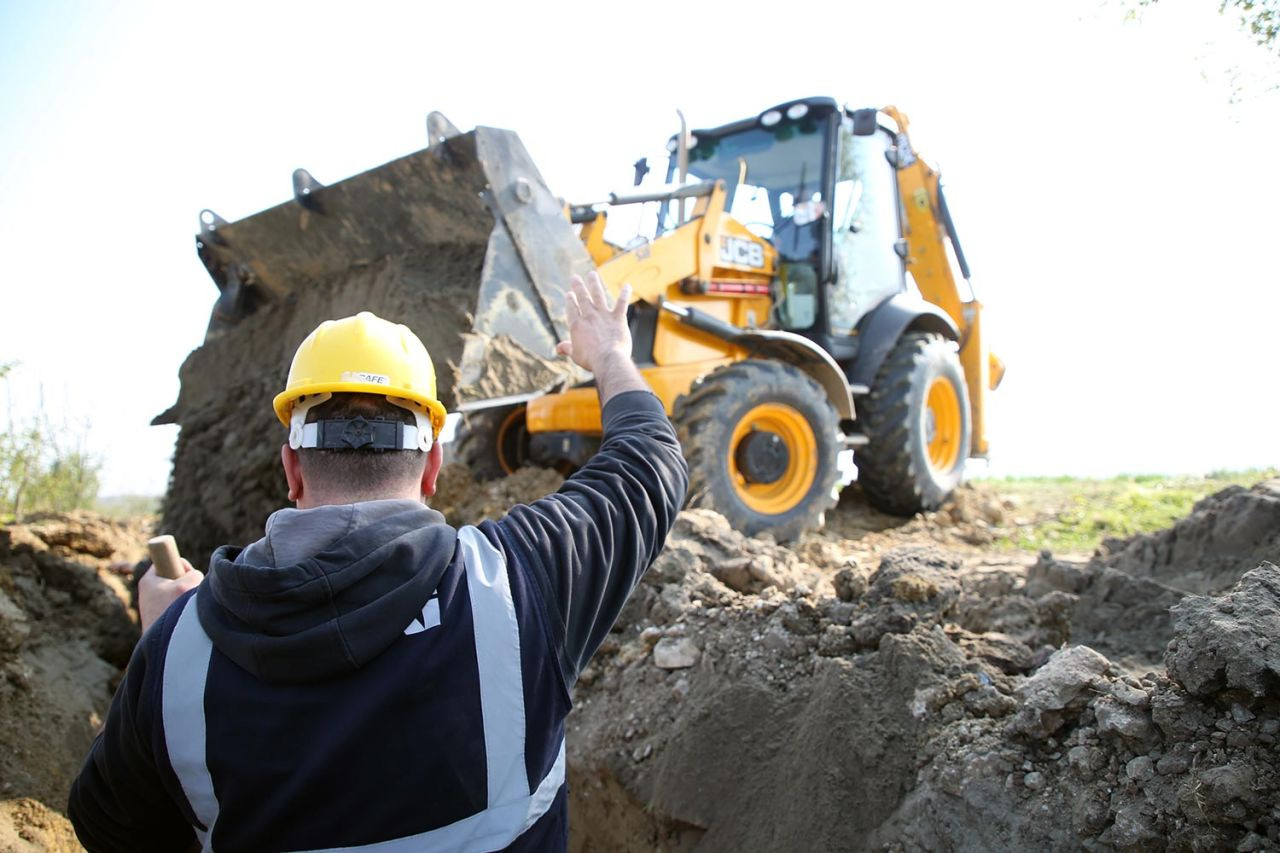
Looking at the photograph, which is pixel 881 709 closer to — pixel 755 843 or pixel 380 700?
pixel 755 843

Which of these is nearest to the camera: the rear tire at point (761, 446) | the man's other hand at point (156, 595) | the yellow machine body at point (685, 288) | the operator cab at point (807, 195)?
the man's other hand at point (156, 595)

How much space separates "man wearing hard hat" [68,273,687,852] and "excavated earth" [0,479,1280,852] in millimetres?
1167

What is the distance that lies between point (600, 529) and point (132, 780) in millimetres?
889

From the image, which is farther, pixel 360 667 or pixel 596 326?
pixel 596 326

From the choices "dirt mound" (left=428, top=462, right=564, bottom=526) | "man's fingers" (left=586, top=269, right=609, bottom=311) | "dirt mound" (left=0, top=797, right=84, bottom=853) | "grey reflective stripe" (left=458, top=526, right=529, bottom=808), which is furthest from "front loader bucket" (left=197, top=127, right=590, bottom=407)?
"grey reflective stripe" (left=458, top=526, right=529, bottom=808)

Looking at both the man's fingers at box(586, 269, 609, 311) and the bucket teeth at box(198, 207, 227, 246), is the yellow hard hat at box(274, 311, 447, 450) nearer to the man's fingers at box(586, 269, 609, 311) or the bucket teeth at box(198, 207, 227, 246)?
the man's fingers at box(586, 269, 609, 311)

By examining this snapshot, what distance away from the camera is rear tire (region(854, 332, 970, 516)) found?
6.95m

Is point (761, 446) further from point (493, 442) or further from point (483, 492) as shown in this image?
point (493, 442)

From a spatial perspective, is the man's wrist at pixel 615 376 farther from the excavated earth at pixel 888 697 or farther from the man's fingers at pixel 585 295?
the excavated earth at pixel 888 697

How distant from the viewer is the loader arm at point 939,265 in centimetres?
821

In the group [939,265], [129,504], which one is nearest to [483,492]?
[939,265]

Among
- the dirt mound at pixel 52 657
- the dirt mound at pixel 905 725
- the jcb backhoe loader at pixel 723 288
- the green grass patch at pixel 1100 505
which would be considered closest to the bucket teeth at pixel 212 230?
the jcb backhoe loader at pixel 723 288

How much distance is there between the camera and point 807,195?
6.94 metres

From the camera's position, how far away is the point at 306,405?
1.69 metres
